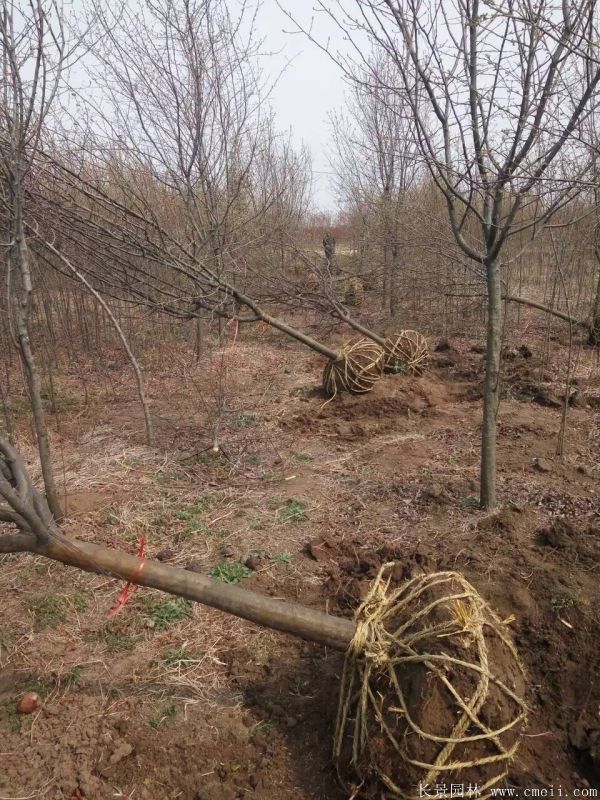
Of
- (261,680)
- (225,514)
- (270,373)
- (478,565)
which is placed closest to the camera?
(261,680)

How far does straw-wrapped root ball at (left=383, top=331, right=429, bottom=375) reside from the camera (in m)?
6.93

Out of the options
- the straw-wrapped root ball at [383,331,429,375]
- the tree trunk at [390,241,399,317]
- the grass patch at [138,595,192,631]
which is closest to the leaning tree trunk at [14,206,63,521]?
the grass patch at [138,595,192,631]

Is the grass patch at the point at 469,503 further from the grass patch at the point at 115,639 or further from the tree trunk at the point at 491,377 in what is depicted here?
the grass patch at the point at 115,639

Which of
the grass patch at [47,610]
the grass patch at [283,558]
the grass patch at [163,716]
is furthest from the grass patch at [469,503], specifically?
the grass patch at [47,610]

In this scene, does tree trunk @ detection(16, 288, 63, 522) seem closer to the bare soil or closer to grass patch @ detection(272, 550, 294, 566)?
the bare soil

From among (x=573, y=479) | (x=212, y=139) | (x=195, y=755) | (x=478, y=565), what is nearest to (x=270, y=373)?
(x=212, y=139)

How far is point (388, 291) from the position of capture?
12.8 meters

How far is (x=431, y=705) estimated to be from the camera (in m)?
1.73

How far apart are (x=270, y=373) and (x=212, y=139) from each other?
10.9 ft

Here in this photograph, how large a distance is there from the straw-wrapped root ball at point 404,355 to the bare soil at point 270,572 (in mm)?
662

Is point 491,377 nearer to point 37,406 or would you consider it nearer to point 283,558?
point 283,558

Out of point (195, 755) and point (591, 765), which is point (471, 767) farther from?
point (195, 755)

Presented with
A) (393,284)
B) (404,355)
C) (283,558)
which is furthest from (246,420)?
(393,284)

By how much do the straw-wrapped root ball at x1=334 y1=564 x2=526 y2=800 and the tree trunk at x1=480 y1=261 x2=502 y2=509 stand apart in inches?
70.5
